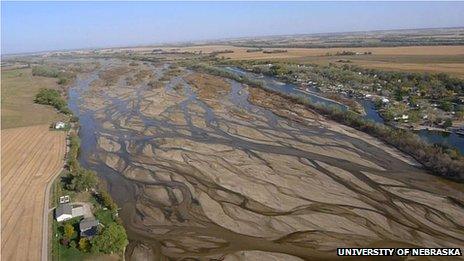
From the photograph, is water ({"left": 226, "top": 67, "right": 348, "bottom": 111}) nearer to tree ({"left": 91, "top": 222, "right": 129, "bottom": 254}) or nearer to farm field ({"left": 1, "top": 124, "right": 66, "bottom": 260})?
farm field ({"left": 1, "top": 124, "right": 66, "bottom": 260})

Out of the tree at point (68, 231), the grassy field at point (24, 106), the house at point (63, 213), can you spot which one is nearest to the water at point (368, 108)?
the tree at point (68, 231)

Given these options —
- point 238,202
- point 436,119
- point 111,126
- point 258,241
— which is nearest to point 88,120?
point 111,126

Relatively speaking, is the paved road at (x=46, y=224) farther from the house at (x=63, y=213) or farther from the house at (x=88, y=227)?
the house at (x=88, y=227)

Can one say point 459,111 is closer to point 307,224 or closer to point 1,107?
point 307,224

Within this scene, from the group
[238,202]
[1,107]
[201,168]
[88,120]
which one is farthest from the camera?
[1,107]

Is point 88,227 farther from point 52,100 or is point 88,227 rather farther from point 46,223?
point 52,100

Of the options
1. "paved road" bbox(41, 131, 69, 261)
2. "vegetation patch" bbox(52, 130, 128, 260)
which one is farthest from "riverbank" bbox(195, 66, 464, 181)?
"paved road" bbox(41, 131, 69, 261)
